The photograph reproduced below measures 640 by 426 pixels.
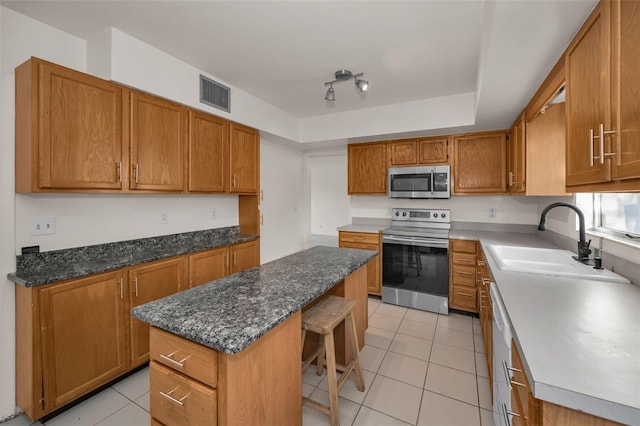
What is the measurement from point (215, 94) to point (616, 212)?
3374 millimetres

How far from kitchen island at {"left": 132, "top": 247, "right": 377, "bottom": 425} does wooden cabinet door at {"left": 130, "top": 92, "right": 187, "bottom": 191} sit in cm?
134

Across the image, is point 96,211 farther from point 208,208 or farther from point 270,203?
point 270,203

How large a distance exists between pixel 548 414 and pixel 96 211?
2874 mm

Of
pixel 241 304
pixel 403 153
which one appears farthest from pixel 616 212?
pixel 241 304

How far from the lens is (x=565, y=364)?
2.55 feet

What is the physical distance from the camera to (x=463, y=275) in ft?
10.3

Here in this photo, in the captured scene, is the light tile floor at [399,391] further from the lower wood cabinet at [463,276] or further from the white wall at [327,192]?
the white wall at [327,192]

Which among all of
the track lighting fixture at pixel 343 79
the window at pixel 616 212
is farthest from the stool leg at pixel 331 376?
the track lighting fixture at pixel 343 79

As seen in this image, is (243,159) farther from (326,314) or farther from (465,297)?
(465,297)

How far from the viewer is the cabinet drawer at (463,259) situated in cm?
308

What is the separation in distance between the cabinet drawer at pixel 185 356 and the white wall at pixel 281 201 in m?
2.78

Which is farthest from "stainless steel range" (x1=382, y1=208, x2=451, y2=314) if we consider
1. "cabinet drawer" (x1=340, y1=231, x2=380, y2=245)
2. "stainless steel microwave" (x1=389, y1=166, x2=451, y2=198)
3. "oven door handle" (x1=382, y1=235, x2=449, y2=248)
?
"stainless steel microwave" (x1=389, y1=166, x2=451, y2=198)

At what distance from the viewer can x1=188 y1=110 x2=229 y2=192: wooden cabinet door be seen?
8.72ft

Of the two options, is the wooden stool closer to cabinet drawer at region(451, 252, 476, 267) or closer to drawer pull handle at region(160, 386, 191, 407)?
drawer pull handle at region(160, 386, 191, 407)
